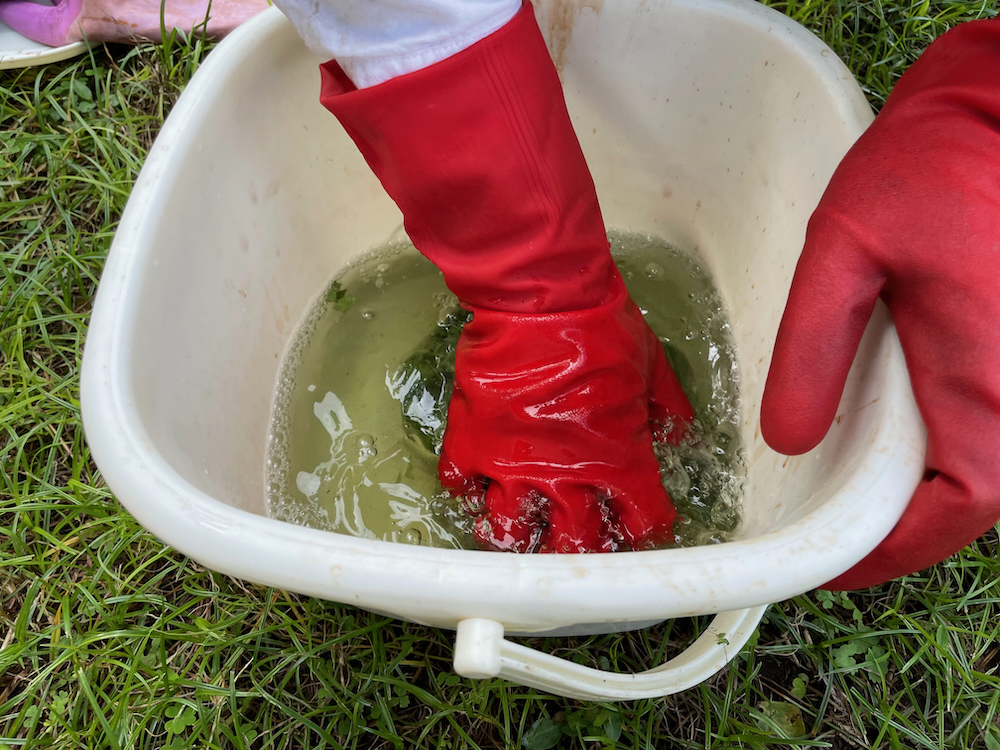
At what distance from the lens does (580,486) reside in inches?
30.0

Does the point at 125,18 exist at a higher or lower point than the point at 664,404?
higher

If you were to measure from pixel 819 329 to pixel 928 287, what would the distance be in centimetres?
8

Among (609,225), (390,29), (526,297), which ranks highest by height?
(390,29)

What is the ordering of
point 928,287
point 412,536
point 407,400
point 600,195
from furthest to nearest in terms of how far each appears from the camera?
point 600,195 < point 407,400 < point 412,536 < point 928,287

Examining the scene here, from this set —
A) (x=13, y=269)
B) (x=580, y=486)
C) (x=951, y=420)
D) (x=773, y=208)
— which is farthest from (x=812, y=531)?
(x=13, y=269)

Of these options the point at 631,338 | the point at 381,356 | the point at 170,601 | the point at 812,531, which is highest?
the point at 812,531

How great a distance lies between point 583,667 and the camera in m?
0.55

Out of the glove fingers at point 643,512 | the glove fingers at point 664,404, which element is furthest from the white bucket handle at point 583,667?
the glove fingers at point 664,404

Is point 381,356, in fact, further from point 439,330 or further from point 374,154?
point 374,154

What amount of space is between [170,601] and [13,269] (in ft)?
1.96

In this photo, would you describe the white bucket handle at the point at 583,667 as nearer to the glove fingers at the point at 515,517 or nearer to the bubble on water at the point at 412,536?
the glove fingers at the point at 515,517

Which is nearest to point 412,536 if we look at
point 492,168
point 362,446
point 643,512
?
point 362,446

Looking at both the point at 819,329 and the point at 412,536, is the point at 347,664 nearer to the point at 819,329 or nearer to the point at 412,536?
the point at 412,536

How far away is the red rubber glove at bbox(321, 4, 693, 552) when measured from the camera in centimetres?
70
